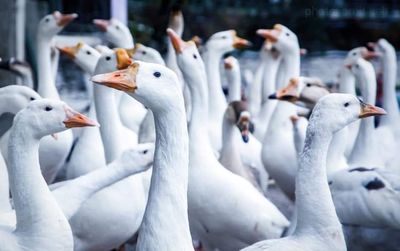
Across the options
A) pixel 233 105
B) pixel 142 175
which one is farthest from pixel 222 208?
pixel 233 105

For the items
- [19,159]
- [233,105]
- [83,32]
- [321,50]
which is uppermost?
[19,159]

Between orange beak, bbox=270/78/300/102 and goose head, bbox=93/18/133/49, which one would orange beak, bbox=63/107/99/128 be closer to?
orange beak, bbox=270/78/300/102

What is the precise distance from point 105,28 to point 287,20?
931 cm

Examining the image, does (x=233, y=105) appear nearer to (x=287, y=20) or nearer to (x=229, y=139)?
(x=229, y=139)

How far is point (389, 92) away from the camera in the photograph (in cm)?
783

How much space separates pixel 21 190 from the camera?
4.21 m

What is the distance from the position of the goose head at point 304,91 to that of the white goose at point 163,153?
3090mm

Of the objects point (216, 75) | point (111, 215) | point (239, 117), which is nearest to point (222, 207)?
point (111, 215)

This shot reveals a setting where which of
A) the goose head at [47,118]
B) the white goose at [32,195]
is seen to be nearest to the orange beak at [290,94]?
the goose head at [47,118]

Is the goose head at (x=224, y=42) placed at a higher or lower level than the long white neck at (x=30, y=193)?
lower

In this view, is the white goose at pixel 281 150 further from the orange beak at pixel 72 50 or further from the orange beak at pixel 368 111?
the orange beak at pixel 368 111

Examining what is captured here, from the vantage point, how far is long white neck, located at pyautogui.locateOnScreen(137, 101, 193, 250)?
3.72 meters

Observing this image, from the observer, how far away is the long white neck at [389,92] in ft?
25.3

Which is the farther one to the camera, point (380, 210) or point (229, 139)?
point (229, 139)
